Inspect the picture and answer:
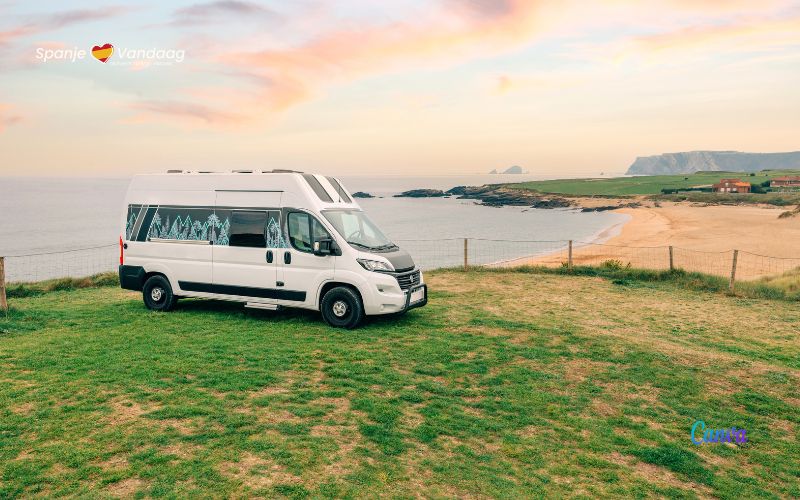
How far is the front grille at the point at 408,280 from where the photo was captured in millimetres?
11438

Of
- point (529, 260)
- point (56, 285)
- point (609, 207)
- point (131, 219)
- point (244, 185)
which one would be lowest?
point (529, 260)

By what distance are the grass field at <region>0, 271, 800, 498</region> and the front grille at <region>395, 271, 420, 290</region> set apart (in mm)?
957

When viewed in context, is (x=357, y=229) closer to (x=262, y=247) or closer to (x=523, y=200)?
(x=262, y=247)

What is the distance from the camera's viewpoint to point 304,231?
11.6 metres

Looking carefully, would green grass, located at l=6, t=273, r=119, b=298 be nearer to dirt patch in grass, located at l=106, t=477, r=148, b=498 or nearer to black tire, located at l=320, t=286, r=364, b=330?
black tire, located at l=320, t=286, r=364, b=330

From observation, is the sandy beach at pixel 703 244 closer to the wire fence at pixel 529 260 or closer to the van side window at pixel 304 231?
the wire fence at pixel 529 260

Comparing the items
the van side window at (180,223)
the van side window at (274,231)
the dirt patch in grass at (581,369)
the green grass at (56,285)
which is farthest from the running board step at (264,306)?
the green grass at (56,285)

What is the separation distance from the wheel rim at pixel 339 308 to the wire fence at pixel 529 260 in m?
14.4

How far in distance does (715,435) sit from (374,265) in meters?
6.75

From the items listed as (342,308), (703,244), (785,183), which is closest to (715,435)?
(342,308)

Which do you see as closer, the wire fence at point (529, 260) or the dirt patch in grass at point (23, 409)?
the dirt patch in grass at point (23, 409)

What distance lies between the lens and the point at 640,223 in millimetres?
64312

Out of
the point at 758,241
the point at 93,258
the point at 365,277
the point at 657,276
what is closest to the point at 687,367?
the point at 365,277

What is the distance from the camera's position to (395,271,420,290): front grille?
1144cm
